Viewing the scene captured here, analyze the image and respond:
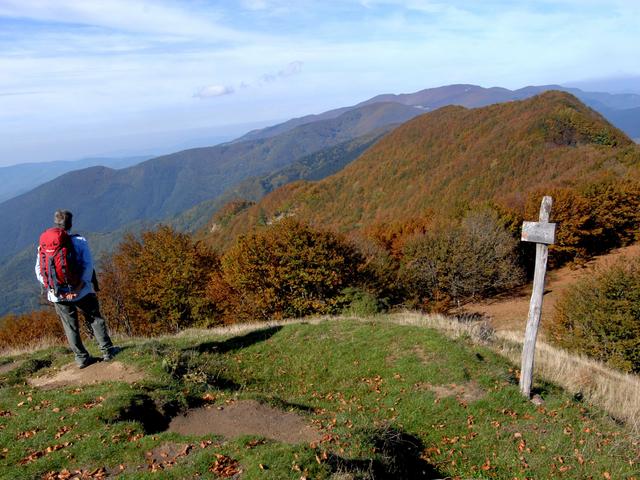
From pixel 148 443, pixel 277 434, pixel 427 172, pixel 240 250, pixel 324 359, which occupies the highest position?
pixel 148 443

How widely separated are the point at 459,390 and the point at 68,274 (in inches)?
367

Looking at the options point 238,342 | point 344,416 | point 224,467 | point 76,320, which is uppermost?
point 76,320

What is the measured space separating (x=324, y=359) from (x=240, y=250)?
83.9 feet

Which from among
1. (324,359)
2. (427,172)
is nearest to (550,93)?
(427,172)

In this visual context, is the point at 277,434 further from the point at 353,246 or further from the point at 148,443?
the point at 353,246

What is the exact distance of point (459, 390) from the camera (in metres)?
9.97

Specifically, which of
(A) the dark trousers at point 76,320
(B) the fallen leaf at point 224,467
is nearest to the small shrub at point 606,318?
(B) the fallen leaf at point 224,467

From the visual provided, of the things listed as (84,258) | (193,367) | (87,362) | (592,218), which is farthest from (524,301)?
(84,258)

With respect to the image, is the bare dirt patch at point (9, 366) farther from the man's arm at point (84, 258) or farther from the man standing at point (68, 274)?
the man's arm at point (84, 258)

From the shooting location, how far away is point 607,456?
7.40 metres

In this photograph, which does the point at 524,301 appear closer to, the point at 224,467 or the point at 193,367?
the point at 193,367

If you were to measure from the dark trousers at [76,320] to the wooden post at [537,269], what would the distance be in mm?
9795

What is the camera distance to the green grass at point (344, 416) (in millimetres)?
6699

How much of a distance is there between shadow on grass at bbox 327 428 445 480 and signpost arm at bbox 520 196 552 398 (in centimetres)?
302
